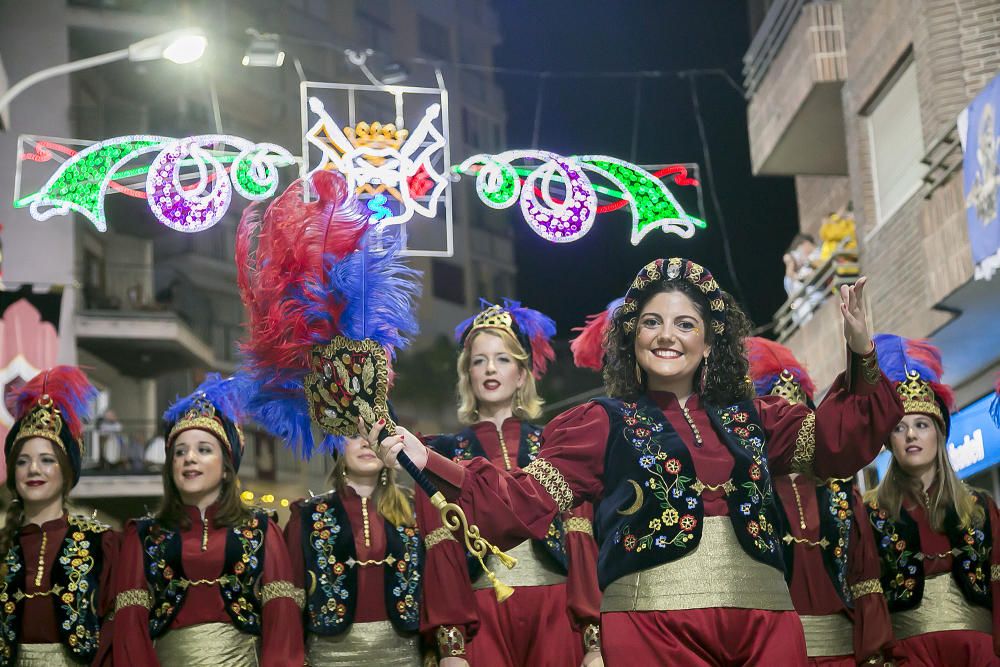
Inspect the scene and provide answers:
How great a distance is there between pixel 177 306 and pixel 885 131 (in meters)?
18.7

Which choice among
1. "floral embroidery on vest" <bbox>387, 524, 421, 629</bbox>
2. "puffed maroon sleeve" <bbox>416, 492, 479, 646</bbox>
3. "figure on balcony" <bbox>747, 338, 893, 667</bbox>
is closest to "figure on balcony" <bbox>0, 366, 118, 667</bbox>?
"floral embroidery on vest" <bbox>387, 524, 421, 629</bbox>

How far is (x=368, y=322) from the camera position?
5.07 m

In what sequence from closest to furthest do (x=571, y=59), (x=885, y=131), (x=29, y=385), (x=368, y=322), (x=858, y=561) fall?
(x=368, y=322) < (x=858, y=561) < (x=29, y=385) < (x=885, y=131) < (x=571, y=59)

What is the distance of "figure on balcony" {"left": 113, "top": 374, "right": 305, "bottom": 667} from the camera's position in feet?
23.8

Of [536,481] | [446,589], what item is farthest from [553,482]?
[446,589]

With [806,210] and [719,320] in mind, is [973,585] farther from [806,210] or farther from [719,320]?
[806,210]

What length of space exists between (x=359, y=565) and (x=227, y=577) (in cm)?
61

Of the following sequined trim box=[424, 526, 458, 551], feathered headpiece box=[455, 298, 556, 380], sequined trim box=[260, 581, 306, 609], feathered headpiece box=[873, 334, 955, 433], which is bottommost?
sequined trim box=[260, 581, 306, 609]

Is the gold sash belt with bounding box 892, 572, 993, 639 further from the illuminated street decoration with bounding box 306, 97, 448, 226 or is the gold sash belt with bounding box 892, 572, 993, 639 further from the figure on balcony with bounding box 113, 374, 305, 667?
the illuminated street decoration with bounding box 306, 97, 448, 226

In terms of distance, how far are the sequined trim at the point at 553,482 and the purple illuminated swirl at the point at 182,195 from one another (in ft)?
15.5

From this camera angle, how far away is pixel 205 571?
7406 mm

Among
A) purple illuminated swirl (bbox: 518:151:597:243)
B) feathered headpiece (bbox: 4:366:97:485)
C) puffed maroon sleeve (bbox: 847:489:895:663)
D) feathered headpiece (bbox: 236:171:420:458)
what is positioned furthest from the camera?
purple illuminated swirl (bbox: 518:151:597:243)

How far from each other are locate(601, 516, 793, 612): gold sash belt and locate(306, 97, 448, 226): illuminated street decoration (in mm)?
5456

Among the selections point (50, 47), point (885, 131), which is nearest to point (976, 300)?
point (885, 131)
